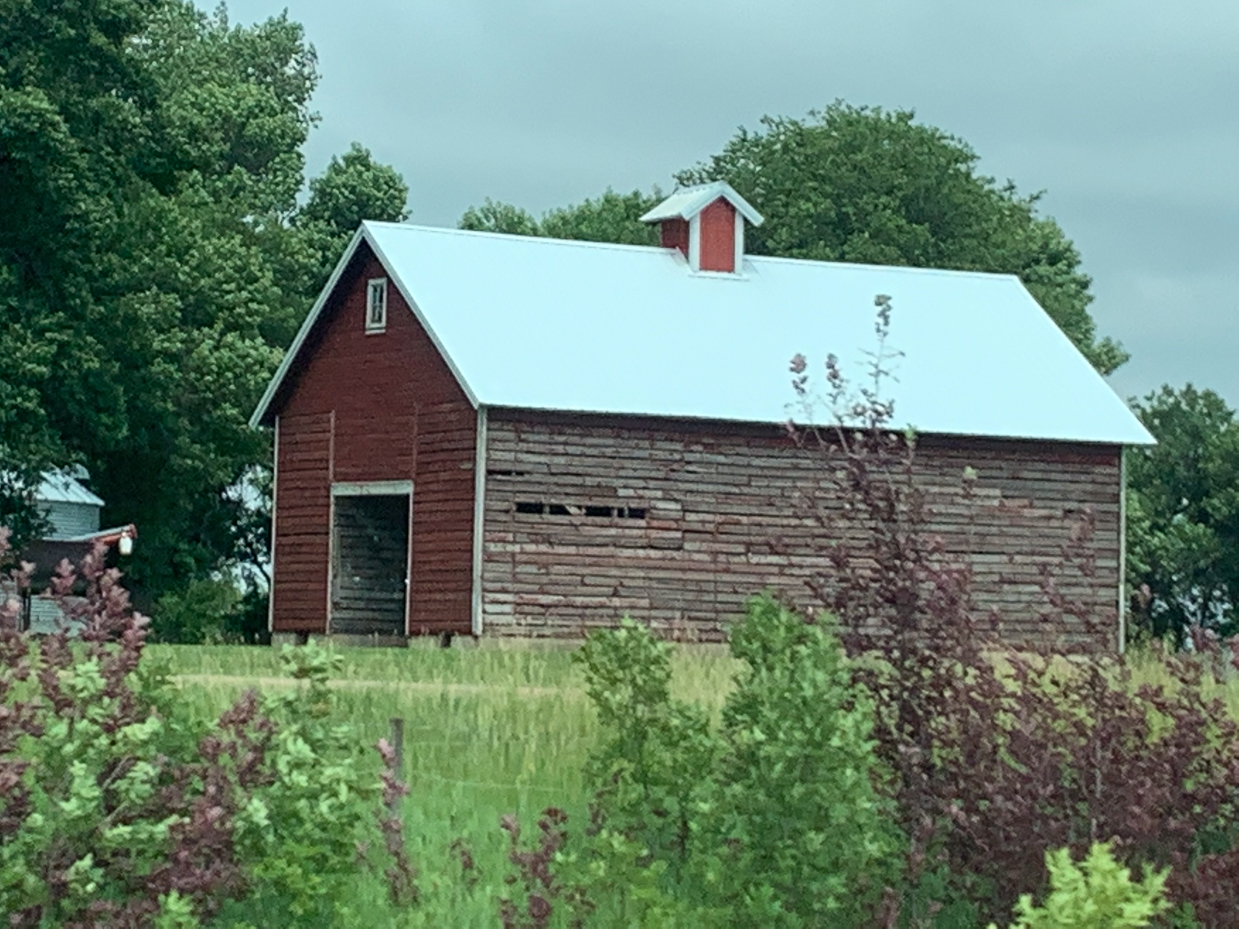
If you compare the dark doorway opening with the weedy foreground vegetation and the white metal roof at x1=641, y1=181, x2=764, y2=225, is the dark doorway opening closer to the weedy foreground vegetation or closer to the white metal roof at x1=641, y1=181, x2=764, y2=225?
the white metal roof at x1=641, y1=181, x2=764, y2=225

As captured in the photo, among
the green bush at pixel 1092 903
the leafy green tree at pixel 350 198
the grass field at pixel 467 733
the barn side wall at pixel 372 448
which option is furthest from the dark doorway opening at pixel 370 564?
the green bush at pixel 1092 903

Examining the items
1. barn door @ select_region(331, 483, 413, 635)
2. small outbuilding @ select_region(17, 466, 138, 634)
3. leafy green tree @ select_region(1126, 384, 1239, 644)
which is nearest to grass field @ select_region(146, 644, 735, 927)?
barn door @ select_region(331, 483, 413, 635)

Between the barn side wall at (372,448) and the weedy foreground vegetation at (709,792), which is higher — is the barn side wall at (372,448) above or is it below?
above

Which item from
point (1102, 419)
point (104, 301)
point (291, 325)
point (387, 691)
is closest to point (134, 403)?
point (104, 301)

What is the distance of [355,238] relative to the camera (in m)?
41.1

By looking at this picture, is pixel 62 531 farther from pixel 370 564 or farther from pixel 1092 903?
pixel 1092 903

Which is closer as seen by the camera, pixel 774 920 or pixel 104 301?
pixel 774 920

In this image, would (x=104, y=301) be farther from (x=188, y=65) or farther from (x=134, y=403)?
(x=188, y=65)

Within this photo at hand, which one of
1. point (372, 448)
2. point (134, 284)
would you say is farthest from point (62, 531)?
point (372, 448)

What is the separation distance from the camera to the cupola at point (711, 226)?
4294 centimetres

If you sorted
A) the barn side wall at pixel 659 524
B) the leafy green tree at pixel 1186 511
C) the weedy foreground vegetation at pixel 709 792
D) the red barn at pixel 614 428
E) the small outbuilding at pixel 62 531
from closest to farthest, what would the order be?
1. the weedy foreground vegetation at pixel 709 792
2. the barn side wall at pixel 659 524
3. the red barn at pixel 614 428
4. the small outbuilding at pixel 62 531
5. the leafy green tree at pixel 1186 511

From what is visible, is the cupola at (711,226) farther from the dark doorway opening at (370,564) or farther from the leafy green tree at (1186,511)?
the leafy green tree at (1186,511)

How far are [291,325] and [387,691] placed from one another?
32983 millimetres

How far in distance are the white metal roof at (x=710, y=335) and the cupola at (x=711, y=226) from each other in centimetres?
28
